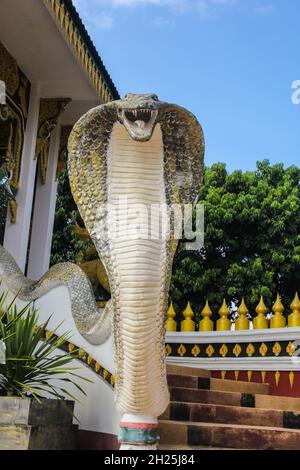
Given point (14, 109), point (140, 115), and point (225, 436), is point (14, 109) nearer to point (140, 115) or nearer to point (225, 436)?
point (140, 115)

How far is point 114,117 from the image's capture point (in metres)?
3.15

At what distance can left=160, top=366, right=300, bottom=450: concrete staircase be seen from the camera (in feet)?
12.2

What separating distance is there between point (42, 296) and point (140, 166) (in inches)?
71.0

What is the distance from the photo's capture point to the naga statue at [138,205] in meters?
2.98

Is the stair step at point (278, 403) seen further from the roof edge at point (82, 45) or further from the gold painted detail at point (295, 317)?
the roof edge at point (82, 45)

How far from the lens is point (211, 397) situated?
4688 millimetres

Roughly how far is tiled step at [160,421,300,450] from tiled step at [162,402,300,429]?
0.33 meters

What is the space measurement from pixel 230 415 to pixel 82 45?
13.7 feet

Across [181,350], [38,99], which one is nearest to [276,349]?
[181,350]

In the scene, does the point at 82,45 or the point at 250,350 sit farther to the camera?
the point at 82,45

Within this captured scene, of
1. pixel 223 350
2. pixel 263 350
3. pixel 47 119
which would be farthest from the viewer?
pixel 47 119

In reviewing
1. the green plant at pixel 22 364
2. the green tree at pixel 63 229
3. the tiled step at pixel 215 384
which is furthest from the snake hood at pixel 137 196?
the green tree at pixel 63 229

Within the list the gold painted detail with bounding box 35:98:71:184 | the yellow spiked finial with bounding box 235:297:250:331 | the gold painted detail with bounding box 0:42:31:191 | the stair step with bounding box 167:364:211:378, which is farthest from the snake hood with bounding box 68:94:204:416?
the gold painted detail with bounding box 35:98:71:184

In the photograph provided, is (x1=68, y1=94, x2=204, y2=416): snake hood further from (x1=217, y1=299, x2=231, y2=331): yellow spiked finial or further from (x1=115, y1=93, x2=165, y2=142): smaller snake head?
(x1=217, y1=299, x2=231, y2=331): yellow spiked finial
